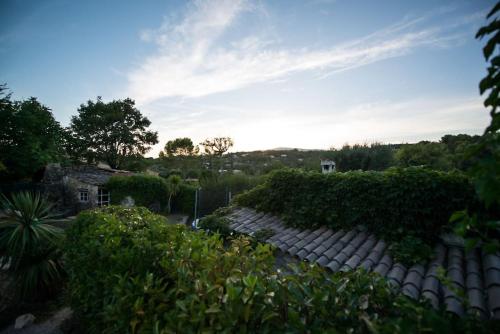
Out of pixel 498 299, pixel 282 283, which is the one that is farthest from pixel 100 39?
pixel 498 299

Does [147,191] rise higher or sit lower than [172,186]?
lower

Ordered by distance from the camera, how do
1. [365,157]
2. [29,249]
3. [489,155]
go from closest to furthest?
[489,155] → [29,249] → [365,157]

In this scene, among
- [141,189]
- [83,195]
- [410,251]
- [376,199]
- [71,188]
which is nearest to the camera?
[410,251]

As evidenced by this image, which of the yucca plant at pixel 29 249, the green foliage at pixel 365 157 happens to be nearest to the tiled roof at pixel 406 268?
the yucca plant at pixel 29 249

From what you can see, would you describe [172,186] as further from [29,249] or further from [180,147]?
[180,147]

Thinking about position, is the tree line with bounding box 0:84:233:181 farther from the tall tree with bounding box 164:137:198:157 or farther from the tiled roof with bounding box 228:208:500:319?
the tiled roof with bounding box 228:208:500:319

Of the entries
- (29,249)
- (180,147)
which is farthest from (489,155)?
(180,147)

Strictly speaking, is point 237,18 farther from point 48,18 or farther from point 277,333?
point 277,333

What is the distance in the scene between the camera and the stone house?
17625mm

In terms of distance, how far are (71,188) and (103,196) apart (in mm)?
2300

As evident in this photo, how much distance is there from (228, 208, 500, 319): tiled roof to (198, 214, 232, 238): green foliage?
0.22m

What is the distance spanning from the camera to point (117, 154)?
99.0 feet

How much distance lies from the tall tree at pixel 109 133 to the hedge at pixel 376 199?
28.5 meters

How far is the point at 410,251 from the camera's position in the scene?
4.21 metres
